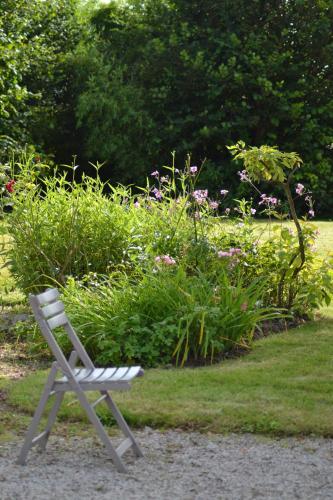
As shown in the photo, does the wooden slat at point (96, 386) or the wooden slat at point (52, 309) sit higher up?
the wooden slat at point (52, 309)

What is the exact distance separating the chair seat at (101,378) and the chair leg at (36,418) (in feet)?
0.18

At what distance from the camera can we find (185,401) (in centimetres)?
602

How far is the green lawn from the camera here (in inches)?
221

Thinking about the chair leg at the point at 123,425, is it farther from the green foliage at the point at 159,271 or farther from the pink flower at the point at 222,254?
the pink flower at the point at 222,254

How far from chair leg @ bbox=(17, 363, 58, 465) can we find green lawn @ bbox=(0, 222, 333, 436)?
0.66 meters

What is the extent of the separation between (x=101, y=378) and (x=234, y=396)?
1557mm

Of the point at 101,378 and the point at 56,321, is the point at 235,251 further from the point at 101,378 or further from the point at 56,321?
the point at 101,378

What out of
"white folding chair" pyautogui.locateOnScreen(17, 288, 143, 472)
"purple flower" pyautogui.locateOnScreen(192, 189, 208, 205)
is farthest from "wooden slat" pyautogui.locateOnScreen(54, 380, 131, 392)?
"purple flower" pyautogui.locateOnScreen(192, 189, 208, 205)

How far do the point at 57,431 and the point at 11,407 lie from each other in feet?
2.22

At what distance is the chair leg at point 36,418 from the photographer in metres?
4.88

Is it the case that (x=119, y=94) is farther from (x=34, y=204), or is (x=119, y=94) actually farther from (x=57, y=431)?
(x=57, y=431)

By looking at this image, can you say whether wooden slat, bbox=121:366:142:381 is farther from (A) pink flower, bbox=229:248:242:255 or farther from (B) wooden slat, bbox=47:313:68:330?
(A) pink flower, bbox=229:248:242:255

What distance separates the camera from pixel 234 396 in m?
6.16

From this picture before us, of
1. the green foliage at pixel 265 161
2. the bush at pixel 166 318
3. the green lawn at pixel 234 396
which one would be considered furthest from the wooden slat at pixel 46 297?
the green foliage at pixel 265 161
